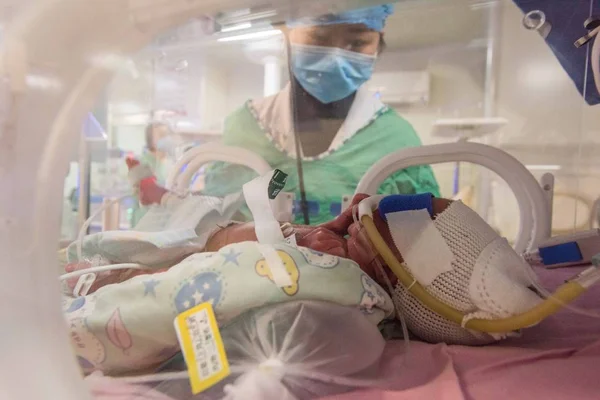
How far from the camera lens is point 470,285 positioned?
53 centimetres

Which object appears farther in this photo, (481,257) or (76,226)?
(76,226)

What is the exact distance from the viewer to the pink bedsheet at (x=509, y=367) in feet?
1.43

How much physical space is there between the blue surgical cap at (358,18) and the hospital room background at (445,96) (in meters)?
0.04

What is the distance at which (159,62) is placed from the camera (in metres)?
1.21

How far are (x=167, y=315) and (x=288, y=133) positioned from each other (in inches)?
35.6

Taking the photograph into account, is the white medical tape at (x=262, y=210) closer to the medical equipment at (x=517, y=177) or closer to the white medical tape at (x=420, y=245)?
the white medical tape at (x=420, y=245)

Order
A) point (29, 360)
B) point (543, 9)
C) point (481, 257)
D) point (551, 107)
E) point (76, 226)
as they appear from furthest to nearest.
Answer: point (551, 107), point (543, 9), point (76, 226), point (481, 257), point (29, 360)

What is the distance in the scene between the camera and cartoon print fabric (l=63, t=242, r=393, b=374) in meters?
0.43

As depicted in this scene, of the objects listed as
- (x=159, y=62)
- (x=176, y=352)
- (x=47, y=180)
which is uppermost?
(x=159, y=62)

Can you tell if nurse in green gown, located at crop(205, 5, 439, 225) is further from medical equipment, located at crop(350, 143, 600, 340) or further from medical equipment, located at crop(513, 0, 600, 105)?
medical equipment, located at crop(513, 0, 600, 105)

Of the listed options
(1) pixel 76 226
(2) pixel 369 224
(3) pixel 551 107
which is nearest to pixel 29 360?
(2) pixel 369 224

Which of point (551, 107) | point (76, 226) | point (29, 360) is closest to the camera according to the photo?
point (29, 360)

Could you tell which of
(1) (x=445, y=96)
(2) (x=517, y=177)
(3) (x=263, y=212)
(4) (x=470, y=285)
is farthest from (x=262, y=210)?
(1) (x=445, y=96)

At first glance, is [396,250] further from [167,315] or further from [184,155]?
[184,155]
